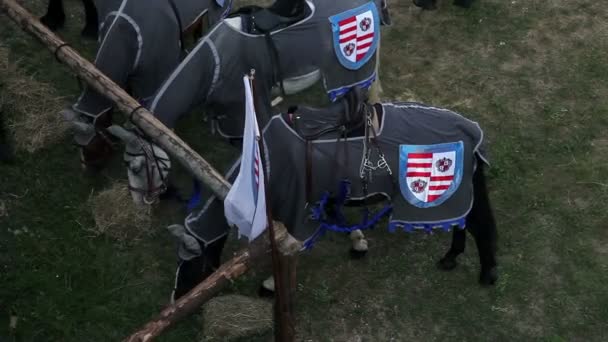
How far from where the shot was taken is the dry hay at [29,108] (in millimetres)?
6109

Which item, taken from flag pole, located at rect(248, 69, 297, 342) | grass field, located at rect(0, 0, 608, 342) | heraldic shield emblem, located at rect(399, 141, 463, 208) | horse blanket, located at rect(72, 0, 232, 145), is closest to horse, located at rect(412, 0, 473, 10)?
grass field, located at rect(0, 0, 608, 342)

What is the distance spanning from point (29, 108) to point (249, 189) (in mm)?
3778

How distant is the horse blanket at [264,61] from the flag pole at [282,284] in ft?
4.00

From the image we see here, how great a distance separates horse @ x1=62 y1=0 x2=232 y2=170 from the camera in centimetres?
500

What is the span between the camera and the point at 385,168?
13.8 feet

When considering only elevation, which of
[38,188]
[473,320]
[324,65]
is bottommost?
[473,320]

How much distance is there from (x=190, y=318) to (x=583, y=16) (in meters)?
5.25

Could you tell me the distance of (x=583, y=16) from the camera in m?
7.49

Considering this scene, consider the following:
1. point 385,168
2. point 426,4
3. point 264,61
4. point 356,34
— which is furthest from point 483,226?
point 426,4

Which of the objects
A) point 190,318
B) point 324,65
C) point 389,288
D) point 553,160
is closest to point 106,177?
point 190,318

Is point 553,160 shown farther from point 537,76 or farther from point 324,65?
point 324,65

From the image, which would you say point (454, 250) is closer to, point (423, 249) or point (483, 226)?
point (423, 249)

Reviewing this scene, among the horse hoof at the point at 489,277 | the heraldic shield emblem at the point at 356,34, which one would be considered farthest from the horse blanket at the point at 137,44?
the horse hoof at the point at 489,277

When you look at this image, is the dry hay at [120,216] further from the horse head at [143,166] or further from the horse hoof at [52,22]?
the horse hoof at [52,22]
